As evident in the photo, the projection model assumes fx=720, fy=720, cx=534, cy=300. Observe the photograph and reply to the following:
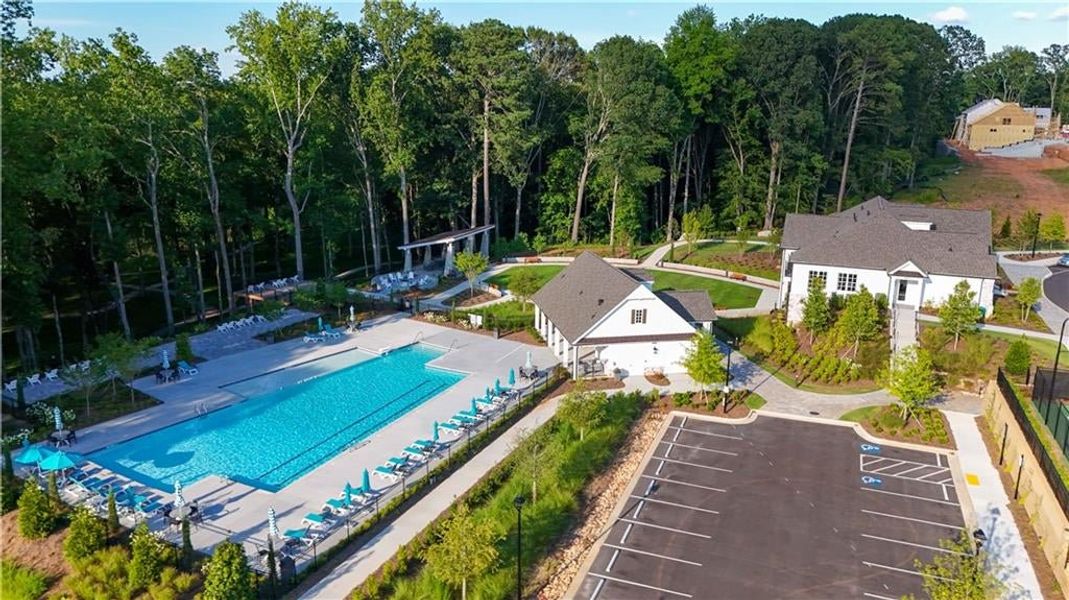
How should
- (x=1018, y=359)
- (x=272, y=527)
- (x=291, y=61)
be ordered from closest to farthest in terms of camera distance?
(x=272, y=527), (x=1018, y=359), (x=291, y=61)

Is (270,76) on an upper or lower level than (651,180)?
upper

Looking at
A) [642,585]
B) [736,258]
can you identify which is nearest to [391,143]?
[736,258]

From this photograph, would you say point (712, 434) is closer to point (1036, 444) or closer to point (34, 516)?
point (1036, 444)

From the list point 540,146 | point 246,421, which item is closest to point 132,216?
point 246,421

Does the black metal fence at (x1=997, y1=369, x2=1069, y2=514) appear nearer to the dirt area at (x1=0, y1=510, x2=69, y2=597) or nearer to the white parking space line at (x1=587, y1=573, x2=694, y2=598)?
the white parking space line at (x1=587, y1=573, x2=694, y2=598)

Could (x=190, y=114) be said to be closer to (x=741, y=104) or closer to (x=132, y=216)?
(x=132, y=216)

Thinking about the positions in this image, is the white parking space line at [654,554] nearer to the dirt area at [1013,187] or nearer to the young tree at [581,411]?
the young tree at [581,411]
